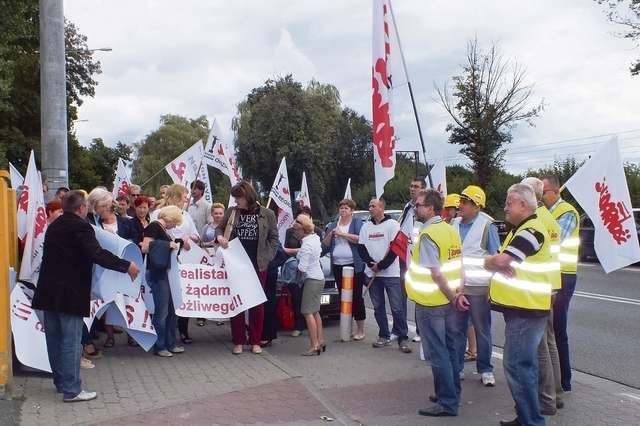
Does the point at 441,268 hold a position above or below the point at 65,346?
above

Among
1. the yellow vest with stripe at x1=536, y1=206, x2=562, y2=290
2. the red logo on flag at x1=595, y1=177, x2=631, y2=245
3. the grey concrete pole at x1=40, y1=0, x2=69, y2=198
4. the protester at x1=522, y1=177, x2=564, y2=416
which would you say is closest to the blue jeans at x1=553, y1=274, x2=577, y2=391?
the protester at x1=522, y1=177, x2=564, y2=416

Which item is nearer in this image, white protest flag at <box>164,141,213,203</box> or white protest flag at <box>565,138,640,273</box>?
white protest flag at <box>565,138,640,273</box>

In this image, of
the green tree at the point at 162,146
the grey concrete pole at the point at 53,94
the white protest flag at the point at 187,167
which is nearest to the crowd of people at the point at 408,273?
the grey concrete pole at the point at 53,94

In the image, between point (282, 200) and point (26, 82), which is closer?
point (282, 200)

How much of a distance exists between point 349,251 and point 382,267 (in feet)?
2.01

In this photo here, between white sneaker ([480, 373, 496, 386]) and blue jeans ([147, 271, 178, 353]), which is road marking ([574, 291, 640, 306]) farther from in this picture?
blue jeans ([147, 271, 178, 353])

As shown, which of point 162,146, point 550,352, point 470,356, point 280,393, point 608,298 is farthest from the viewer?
point 162,146

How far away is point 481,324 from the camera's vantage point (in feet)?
20.9

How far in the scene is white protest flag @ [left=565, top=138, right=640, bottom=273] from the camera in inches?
251

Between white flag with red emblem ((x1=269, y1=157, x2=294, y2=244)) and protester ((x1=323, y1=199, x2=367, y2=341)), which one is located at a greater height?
white flag with red emblem ((x1=269, y1=157, x2=294, y2=244))

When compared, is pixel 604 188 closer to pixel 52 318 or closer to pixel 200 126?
pixel 52 318

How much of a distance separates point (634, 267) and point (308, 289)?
49.5 feet

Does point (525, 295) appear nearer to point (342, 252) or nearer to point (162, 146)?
point (342, 252)

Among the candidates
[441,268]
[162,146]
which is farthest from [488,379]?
[162,146]
